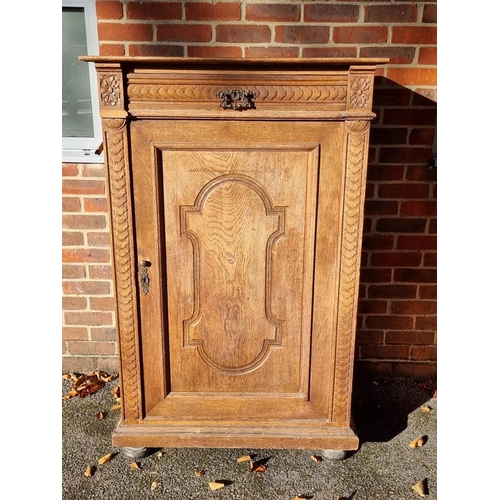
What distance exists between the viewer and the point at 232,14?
215 cm

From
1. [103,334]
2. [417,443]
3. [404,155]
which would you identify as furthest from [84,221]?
[417,443]

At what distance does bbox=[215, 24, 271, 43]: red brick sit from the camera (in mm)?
2166

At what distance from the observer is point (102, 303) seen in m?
2.67

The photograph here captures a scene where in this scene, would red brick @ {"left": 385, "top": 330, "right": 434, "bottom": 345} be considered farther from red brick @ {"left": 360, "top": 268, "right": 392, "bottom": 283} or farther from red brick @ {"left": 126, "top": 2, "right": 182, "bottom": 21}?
red brick @ {"left": 126, "top": 2, "right": 182, "bottom": 21}

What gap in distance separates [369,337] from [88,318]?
1.72 meters

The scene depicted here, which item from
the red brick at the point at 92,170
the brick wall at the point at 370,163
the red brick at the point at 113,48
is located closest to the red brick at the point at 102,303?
the brick wall at the point at 370,163

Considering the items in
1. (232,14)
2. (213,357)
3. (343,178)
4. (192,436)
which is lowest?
(192,436)

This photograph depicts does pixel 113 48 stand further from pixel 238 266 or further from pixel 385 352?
pixel 385 352

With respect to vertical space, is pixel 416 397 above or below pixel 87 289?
below

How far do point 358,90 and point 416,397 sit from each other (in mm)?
1841

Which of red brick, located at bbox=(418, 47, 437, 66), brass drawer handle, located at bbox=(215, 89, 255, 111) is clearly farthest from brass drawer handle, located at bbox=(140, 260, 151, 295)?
red brick, located at bbox=(418, 47, 437, 66)

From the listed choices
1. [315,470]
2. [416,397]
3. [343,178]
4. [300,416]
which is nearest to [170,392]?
[300,416]

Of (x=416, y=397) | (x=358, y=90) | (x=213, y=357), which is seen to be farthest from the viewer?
(x=416, y=397)

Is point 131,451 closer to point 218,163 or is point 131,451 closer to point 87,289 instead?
point 87,289
